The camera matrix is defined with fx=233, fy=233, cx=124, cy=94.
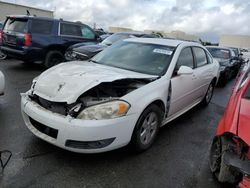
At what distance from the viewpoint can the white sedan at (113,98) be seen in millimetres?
2750

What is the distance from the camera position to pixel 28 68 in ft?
28.6

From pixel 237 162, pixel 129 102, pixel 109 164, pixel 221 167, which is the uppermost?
pixel 129 102

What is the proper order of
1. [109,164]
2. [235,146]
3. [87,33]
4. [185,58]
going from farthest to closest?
[87,33] → [185,58] → [109,164] → [235,146]

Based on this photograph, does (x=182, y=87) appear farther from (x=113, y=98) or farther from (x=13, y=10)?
(x=13, y=10)

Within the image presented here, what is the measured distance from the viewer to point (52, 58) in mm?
8336

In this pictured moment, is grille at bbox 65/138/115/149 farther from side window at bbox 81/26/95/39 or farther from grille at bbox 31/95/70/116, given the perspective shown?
side window at bbox 81/26/95/39

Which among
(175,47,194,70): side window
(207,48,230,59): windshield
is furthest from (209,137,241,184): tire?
(207,48,230,59): windshield

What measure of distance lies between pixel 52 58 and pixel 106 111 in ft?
20.4

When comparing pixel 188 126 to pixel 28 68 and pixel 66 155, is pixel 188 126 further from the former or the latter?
pixel 28 68

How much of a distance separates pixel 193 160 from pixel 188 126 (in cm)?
126

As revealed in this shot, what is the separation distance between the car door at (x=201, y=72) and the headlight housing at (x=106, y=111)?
7.43ft

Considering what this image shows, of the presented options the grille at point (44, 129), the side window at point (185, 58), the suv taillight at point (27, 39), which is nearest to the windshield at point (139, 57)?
the side window at point (185, 58)

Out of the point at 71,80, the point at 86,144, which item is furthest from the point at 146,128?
the point at 71,80

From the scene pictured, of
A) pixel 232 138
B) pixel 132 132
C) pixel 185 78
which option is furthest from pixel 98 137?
pixel 185 78
